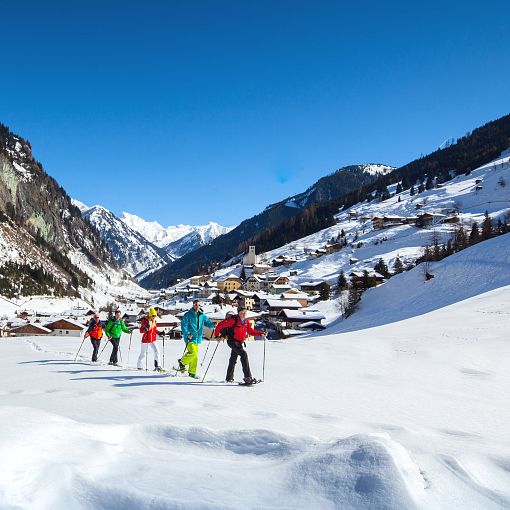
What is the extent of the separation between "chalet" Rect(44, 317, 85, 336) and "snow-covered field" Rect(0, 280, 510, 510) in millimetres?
60417

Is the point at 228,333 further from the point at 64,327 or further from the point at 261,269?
the point at 261,269

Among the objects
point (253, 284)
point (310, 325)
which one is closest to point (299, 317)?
point (310, 325)

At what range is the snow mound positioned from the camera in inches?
137

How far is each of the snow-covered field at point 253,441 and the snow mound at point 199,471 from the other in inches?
0.5

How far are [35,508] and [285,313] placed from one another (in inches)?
2456

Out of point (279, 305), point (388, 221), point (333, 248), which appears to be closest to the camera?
point (279, 305)

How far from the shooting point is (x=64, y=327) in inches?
2697

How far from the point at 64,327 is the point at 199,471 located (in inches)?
2819

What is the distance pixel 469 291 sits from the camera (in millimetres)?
38812

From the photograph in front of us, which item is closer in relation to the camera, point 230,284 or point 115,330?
point 115,330

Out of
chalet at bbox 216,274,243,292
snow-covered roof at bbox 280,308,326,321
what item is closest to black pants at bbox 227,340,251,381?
snow-covered roof at bbox 280,308,326,321

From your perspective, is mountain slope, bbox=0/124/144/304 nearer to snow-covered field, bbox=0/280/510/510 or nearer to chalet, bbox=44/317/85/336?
chalet, bbox=44/317/85/336

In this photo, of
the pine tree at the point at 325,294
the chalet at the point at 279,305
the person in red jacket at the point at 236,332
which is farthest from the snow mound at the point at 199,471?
the pine tree at the point at 325,294

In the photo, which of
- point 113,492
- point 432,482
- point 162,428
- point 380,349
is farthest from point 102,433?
point 380,349
